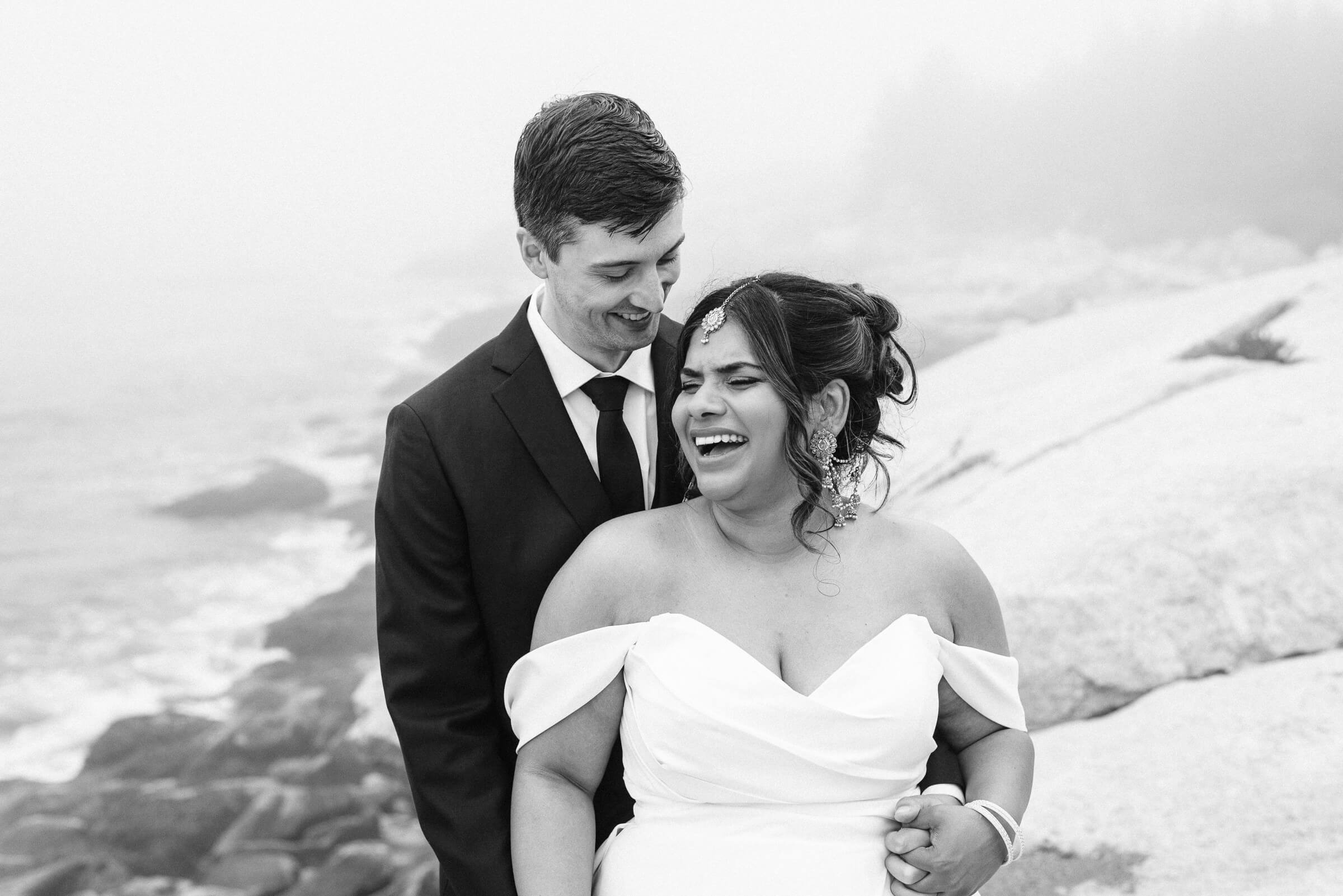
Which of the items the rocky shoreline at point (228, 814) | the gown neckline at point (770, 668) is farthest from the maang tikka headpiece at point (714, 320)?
the rocky shoreline at point (228, 814)

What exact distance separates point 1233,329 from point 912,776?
Result: 484 centimetres

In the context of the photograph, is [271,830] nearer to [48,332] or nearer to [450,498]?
[450,498]

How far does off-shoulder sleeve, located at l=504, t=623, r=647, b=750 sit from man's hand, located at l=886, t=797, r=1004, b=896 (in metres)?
0.64

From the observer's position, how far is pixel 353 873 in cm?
596

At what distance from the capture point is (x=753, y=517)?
2369 millimetres

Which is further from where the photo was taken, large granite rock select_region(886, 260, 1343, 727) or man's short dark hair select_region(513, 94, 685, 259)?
Result: large granite rock select_region(886, 260, 1343, 727)

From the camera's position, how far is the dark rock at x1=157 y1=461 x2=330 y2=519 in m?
9.45

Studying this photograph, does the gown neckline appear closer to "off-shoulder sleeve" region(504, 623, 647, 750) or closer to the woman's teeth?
"off-shoulder sleeve" region(504, 623, 647, 750)

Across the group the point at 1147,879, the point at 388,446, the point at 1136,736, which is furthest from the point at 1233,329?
the point at 388,446

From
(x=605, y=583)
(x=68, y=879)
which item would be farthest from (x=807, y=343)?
(x=68, y=879)

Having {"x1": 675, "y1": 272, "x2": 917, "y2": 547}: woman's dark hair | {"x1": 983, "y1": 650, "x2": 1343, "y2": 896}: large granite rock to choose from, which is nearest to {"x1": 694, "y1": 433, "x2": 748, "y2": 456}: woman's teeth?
{"x1": 675, "y1": 272, "x2": 917, "y2": 547}: woman's dark hair

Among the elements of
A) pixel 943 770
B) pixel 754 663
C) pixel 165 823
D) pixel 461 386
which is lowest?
pixel 165 823

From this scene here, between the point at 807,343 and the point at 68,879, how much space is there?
5678 mm

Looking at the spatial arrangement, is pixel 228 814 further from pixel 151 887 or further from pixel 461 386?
pixel 461 386
